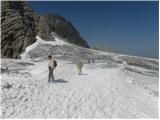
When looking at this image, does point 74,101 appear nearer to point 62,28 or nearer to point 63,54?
point 63,54

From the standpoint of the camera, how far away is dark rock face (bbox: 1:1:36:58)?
230ft

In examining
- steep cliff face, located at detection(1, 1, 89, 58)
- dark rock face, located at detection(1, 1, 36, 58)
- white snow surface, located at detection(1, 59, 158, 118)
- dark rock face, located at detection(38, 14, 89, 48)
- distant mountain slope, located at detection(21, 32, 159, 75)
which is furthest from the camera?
dark rock face, located at detection(38, 14, 89, 48)

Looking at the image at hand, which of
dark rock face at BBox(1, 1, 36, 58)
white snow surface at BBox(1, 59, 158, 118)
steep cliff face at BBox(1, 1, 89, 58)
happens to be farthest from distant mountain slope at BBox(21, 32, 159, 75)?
white snow surface at BBox(1, 59, 158, 118)

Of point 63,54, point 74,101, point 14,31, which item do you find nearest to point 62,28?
point 14,31

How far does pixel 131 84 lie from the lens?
88.7 feet

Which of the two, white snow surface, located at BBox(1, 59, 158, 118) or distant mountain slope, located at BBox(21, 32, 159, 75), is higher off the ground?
distant mountain slope, located at BBox(21, 32, 159, 75)

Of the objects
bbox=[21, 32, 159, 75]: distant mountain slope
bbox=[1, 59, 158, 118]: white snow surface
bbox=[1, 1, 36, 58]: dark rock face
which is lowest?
bbox=[1, 59, 158, 118]: white snow surface

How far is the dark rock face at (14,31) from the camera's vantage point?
70188 millimetres

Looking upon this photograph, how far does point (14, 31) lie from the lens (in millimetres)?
73312

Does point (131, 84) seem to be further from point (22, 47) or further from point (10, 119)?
point (22, 47)

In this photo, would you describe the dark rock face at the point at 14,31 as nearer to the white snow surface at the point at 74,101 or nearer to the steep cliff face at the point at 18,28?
the steep cliff face at the point at 18,28

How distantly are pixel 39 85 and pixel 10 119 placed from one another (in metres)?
7.30

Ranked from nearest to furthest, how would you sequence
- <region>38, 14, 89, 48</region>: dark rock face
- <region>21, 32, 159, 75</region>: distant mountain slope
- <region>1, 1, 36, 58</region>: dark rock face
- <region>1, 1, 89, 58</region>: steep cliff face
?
<region>21, 32, 159, 75</region>: distant mountain slope → <region>1, 1, 36, 58</region>: dark rock face → <region>1, 1, 89, 58</region>: steep cliff face → <region>38, 14, 89, 48</region>: dark rock face

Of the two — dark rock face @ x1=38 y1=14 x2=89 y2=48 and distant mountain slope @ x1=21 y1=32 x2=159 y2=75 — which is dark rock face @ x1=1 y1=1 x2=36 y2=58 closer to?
distant mountain slope @ x1=21 y1=32 x2=159 y2=75
